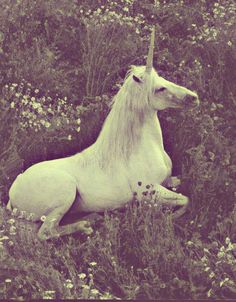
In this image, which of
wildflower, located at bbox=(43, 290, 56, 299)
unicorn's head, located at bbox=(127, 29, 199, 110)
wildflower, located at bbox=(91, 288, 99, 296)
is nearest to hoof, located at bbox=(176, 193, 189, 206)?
unicorn's head, located at bbox=(127, 29, 199, 110)

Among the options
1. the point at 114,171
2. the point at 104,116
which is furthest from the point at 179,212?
the point at 104,116

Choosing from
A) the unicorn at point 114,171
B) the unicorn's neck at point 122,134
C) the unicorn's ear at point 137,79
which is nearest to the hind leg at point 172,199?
the unicorn at point 114,171

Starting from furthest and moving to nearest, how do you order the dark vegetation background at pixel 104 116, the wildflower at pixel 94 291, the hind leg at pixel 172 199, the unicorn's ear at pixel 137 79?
1. the hind leg at pixel 172 199
2. the unicorn's ear at pixel 137 79
3. the dark vegetation background at pixel 104 116
4. the wildflower at pixel 94 291

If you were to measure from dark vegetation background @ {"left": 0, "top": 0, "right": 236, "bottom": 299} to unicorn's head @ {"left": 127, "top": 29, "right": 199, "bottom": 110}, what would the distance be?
2.08ft

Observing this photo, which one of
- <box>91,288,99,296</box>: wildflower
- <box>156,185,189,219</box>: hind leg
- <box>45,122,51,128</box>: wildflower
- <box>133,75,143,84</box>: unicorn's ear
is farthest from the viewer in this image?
<box>45,122,51,128</box>: wildflower

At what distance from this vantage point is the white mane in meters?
5.71

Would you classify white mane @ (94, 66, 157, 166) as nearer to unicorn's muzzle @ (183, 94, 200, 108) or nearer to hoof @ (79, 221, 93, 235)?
unicorn's muzzle @ (183, 94, 200, 108)

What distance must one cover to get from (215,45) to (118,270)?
3.33 meters

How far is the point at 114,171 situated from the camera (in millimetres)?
5816

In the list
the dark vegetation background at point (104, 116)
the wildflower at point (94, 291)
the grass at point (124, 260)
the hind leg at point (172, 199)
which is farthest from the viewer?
the hind leg at point (172, 199)

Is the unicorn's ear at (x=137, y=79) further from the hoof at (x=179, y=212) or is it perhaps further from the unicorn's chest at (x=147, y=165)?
the hoof at (x=179, y=212)

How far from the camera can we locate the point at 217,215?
5.85 meters

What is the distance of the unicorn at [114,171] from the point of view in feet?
18.7

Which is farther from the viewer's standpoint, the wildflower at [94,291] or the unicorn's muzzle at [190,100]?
the unicorn's muzzle at [190,100]
